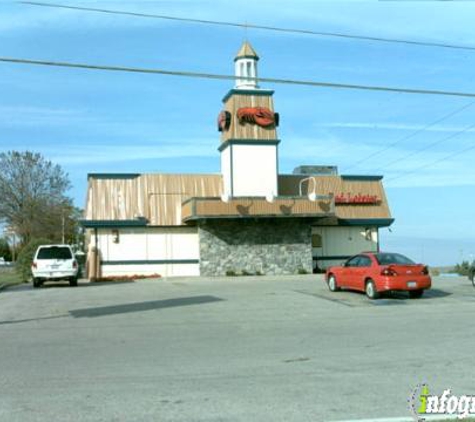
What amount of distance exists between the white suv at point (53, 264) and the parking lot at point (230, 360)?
10.4 m

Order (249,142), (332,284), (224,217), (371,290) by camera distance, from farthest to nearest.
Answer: (249,142) < (224,217) < (332,284) < (371,290)

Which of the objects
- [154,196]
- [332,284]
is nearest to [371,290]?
[332,284]

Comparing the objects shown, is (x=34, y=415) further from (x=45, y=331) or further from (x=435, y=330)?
(x=435, y=330)

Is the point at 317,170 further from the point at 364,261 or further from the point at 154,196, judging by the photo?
the point at 364,261

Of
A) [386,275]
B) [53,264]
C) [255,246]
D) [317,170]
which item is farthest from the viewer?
[317,170]

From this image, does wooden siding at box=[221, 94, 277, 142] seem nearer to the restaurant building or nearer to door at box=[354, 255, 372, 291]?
the restaurant building

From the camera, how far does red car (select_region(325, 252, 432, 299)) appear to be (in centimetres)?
2069

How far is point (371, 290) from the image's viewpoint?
21250 millimetres

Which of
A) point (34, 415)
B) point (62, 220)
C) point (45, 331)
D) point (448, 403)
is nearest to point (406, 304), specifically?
point (45, 331)

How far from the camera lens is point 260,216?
121ft

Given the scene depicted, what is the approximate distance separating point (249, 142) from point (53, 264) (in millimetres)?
14317

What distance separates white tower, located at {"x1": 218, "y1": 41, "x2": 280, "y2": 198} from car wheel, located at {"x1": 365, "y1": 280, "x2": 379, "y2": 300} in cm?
1757

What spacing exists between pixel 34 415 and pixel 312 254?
114 ft

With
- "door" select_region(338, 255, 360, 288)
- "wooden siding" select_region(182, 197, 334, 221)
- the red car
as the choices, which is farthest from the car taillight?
"wooden siding" select_region(182, 197, 334, 221)
